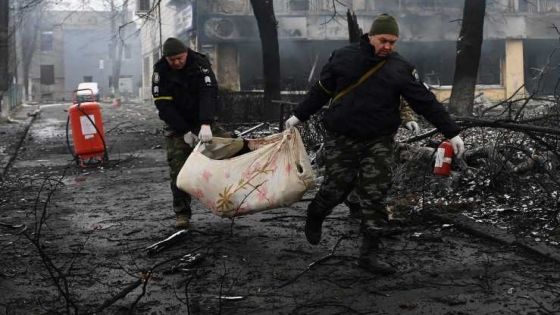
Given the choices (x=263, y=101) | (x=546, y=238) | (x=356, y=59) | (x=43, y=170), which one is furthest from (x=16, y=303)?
(x=263, y=101)

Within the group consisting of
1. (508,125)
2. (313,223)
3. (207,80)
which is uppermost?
(207,80)

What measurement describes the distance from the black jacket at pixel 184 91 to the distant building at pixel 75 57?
56353 mm

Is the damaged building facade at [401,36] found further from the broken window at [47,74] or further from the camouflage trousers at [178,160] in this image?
the broken window at [47,74]

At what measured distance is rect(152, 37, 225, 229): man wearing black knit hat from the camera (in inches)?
201

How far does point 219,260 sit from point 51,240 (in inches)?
66.4

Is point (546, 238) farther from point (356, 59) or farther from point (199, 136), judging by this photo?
point (199, 136)

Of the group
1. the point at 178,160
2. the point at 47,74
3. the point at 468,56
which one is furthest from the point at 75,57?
the point at 178,160

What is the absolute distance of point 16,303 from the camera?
364 cm

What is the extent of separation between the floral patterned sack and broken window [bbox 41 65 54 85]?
60480 millimetres

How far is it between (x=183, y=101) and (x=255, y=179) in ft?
3.83

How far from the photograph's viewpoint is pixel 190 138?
5.20 m

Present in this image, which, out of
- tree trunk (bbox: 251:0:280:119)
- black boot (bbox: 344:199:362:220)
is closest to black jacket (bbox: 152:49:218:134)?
black boot (bbox: 344:199:362:220)

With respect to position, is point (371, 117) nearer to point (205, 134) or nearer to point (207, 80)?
point (205, 134)

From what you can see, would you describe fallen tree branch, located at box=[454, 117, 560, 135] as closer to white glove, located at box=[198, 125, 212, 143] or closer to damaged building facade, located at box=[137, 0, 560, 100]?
white glove, located at box=[198, 125, 212, 143]
